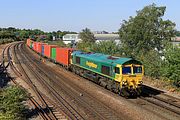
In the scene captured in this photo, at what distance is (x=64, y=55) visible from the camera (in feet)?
147

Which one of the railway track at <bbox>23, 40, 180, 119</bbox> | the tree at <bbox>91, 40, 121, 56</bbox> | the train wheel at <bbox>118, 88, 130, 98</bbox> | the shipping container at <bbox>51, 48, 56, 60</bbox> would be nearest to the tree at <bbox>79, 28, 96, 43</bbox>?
the shipping container at <bbox>51, 48, 56, 60</bbox>

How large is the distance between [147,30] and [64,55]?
74.8 feet

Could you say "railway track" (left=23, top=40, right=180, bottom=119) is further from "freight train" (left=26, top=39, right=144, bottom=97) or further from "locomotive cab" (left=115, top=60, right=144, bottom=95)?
"freight train" (left=26, top=39, right=144, bottom=97)

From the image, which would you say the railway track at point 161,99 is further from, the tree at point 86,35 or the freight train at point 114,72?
the tree at point 86,35

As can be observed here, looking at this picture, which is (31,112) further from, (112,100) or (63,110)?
(112,100)

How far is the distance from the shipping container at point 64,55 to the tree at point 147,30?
15.4 m

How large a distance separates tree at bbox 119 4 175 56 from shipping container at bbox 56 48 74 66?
1535 centimetres

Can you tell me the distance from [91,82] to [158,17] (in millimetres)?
35158

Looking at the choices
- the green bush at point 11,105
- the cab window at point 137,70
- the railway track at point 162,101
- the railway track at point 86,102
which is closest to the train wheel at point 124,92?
the railway track at point 162,101

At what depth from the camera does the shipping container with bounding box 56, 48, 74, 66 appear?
43188mm

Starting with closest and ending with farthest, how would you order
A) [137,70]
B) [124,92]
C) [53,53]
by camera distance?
[124,92] < [137,70] < [53,53]

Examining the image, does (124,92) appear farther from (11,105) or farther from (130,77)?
(11,105)

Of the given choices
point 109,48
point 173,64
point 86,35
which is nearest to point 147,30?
point 109,48

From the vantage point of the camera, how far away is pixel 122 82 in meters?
25.5
